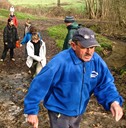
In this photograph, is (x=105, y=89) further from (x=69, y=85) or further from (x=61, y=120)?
(x=61, y=120)

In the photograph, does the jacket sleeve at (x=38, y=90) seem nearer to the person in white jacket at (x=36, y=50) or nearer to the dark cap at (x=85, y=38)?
the dark cap at (x=85, y=38)

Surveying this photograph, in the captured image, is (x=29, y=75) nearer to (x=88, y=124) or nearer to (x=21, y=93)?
(x=21, y=93)

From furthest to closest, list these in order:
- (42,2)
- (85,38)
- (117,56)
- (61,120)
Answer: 1. (42,2)
2. (117,56)
3. (61,120)
4. (85,38)

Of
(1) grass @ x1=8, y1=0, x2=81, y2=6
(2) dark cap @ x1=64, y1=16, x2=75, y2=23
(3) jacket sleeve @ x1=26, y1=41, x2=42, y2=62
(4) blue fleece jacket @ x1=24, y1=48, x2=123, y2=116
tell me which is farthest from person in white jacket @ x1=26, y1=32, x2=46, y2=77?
(1) grass @ x1=8, y1=0, x2=81, y2=6

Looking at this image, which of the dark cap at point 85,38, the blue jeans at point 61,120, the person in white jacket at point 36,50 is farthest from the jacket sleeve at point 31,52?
the dark cap at point 85,38

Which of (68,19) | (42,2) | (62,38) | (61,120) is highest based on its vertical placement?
(68,19)

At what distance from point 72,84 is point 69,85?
0.04m

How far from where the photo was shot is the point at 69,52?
3.45m

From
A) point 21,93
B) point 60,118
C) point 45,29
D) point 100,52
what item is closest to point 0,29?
point 45,29

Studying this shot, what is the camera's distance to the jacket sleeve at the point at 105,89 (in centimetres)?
355

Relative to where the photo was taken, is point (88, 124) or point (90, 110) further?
point (90, 110)

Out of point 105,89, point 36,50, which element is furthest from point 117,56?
point 105,89

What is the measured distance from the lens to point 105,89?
363 centimetres

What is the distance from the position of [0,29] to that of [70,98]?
15.6 metres
